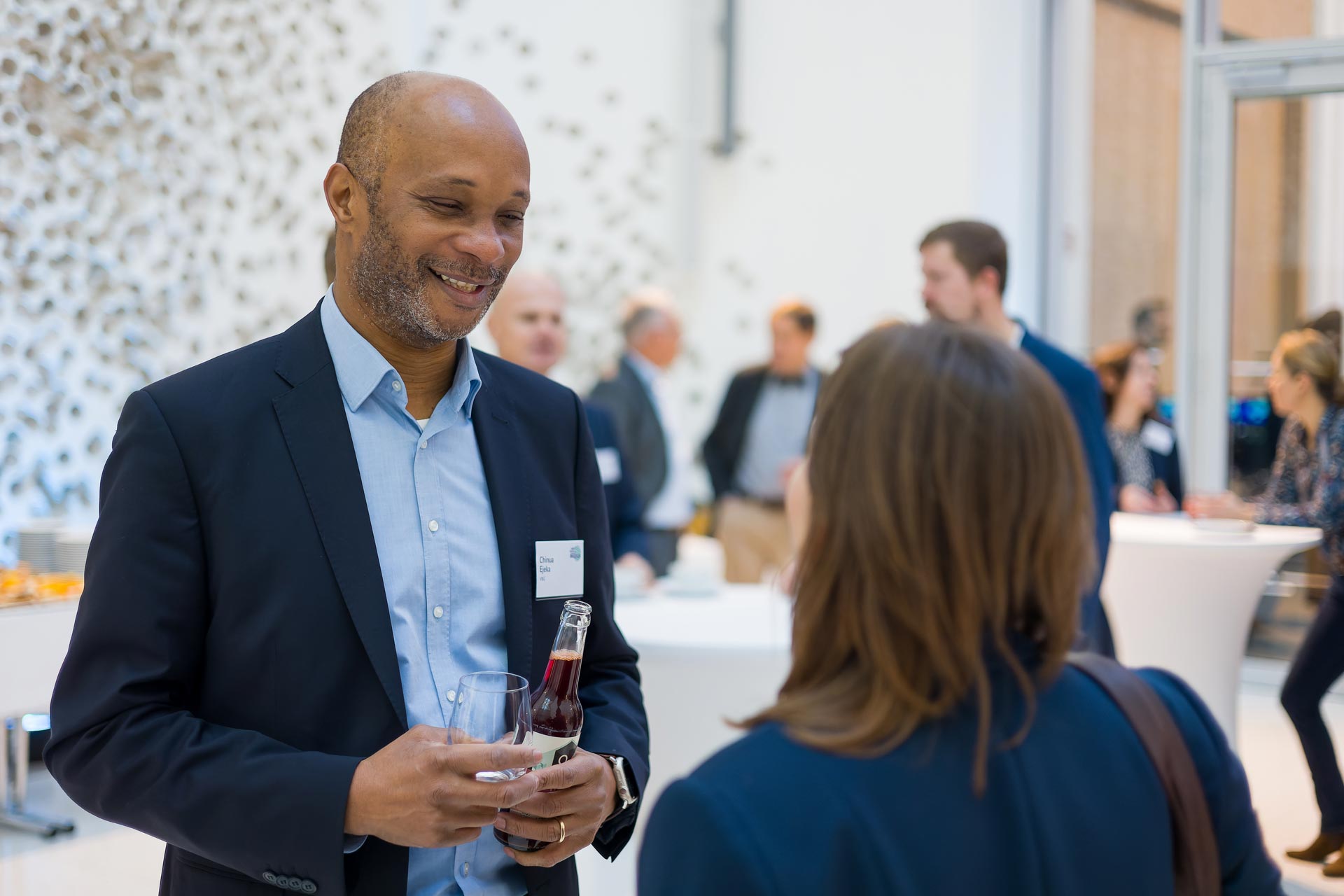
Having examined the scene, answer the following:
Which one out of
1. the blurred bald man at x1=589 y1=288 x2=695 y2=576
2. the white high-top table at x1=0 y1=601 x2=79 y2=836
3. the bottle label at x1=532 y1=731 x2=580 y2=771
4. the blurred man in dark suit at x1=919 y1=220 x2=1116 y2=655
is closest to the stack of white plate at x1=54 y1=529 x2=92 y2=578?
the white high-top table at x1=0 y1=601 x2=79 y2=836

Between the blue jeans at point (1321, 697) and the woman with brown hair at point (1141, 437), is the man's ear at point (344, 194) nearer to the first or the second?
the blue jeans at point (1321, 697)

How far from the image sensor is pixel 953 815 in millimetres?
910

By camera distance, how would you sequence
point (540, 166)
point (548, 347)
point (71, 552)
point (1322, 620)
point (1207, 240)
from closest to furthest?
point (548, 347), point (1322, 620), point (71, 552), point (1207, 240), point (540, 166)

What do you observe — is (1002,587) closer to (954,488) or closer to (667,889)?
(954,488)

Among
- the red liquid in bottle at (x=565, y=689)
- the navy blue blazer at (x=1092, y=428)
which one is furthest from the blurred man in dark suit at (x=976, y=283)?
the red liquid in bottle at (x=565, y=689)

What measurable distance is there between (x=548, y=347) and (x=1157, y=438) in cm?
358

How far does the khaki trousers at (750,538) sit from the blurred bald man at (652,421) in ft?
1.48

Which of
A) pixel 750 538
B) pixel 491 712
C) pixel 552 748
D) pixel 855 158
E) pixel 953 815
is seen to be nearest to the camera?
pixel 953 815

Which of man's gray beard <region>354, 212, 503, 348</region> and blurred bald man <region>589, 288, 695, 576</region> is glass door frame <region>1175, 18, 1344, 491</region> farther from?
man's gray beard <region>354, 212, 503, 348</region>

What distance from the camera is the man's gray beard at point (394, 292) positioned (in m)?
1.44

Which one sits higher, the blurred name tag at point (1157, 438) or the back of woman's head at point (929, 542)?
the back of woman's head at point (929, 542)

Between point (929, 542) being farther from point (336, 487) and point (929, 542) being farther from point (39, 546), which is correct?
point (39, 546)

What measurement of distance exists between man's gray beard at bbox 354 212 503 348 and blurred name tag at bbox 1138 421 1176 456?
5.52 meters

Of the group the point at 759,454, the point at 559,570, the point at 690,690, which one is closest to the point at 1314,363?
the point at 759,454
